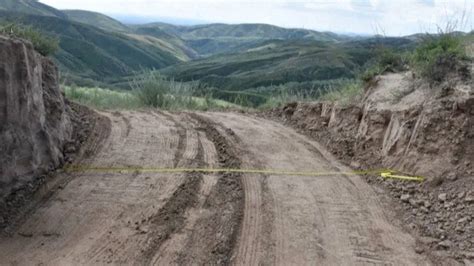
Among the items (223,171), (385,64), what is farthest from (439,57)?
(223,171)

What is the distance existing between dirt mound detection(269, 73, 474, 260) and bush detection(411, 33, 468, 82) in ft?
0.69

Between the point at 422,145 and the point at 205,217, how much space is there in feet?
9.78

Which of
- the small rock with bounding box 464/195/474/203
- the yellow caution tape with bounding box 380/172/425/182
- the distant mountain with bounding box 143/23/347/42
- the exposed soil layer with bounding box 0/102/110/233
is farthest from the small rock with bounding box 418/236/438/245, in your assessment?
the distant mountain with bounding box 143/23/347/42

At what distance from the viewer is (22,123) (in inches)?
217

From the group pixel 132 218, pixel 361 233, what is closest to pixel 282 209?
pixel 361 233

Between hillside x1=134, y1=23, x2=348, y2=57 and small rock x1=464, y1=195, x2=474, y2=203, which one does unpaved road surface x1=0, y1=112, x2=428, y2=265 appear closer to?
small rock x1=464, y1=195, x2=474, y2=203

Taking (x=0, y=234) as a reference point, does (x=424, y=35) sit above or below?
above

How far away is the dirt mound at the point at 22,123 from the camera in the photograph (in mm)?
5199

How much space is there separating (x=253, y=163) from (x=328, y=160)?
1.15 m

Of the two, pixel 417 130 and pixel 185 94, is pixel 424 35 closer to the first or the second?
pixel 417 130

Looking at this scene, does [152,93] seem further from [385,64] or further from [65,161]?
[65,161]

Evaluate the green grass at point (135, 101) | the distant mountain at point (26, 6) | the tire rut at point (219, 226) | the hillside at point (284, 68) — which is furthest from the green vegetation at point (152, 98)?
the distant mountain at point (26, 6)

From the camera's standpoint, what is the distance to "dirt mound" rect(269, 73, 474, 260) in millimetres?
5398

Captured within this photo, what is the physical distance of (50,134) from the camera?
6375 mm
